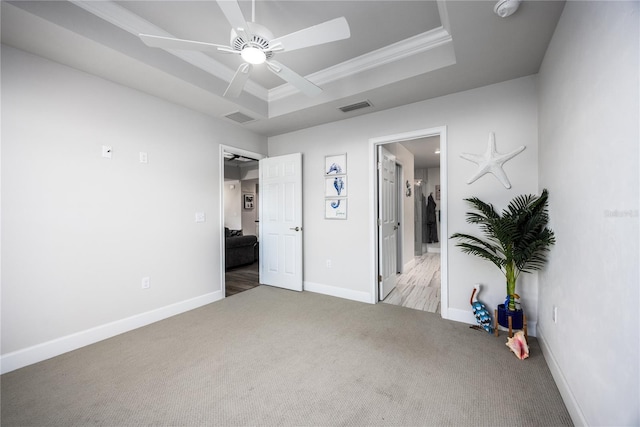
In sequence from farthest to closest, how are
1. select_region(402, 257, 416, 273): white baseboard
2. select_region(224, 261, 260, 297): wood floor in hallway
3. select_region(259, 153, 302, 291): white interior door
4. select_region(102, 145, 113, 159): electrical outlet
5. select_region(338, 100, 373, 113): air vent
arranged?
select_region(402, 257, 416, 273): white baseboard, select_region(224, 261, 260, 297): wood floor in hallway, select_region(259, 153, 302, 291): white interior door, select_region(338, 100, 373, 113): air vent, select_region(102, 145, 113, 159): electrical outlet

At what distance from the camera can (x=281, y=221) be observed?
4.05 metres

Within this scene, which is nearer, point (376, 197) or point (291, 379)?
point (291, 379)

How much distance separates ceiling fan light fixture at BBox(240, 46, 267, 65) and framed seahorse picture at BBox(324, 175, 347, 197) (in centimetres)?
200

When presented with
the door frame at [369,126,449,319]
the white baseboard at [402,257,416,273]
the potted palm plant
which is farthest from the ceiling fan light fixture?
the white baseboard at [402,257,416,273]

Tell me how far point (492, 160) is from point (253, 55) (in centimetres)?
237

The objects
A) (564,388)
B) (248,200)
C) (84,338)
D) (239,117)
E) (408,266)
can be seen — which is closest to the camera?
(564,388)

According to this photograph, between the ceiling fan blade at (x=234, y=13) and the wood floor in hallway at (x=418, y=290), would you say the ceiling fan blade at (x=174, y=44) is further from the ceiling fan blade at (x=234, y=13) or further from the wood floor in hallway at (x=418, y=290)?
the wood floor in hallway at (x=418, y=290)

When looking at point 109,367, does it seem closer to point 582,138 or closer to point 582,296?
point 582,296

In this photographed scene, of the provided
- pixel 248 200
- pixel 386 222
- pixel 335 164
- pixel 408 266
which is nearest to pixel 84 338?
pixel 335 164

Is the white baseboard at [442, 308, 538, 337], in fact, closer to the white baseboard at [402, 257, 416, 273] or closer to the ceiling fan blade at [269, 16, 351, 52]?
the white baseboard at [402, 257, 416, 273]

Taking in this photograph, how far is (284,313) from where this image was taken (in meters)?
3.02

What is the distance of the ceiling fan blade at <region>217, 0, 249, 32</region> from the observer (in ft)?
4.47

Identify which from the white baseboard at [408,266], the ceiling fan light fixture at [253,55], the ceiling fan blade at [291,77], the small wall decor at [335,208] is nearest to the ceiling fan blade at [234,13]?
the ceiling fan light fixture at [253,55]

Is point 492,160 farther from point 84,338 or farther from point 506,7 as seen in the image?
point 84,338
